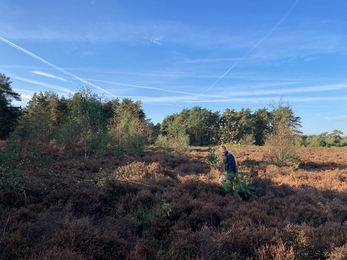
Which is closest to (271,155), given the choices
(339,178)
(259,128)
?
(339,178)

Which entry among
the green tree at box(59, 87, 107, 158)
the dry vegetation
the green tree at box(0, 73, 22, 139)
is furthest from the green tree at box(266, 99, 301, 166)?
the green tree at box(0, 73, 22, 139)

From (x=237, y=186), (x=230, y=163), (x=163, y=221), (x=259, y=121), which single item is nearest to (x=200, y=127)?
(x=259, y=121)

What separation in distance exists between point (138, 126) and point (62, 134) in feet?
22.8

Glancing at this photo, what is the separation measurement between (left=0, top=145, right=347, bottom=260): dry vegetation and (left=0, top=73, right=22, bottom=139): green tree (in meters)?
22.7

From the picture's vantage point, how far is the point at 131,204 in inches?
245

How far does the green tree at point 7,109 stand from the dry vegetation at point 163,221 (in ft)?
74.3

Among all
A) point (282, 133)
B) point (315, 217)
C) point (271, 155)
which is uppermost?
point (282, 133)

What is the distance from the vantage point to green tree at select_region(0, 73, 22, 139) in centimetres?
2683

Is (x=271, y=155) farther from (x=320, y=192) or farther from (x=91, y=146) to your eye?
(x=91, y=146)

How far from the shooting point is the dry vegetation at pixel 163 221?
3.78 meters

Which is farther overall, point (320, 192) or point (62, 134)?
point (62, 134)

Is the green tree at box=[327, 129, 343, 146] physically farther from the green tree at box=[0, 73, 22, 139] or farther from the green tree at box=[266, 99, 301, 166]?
the green tree at box=[0, 73, 22, 139]

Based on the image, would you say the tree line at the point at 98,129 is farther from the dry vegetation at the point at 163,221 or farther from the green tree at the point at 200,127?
the green tree at the point at 200,127

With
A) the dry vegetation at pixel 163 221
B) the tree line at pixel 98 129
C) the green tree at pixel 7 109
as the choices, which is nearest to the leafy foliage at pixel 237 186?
the dry vegetation at pixel 163 221
